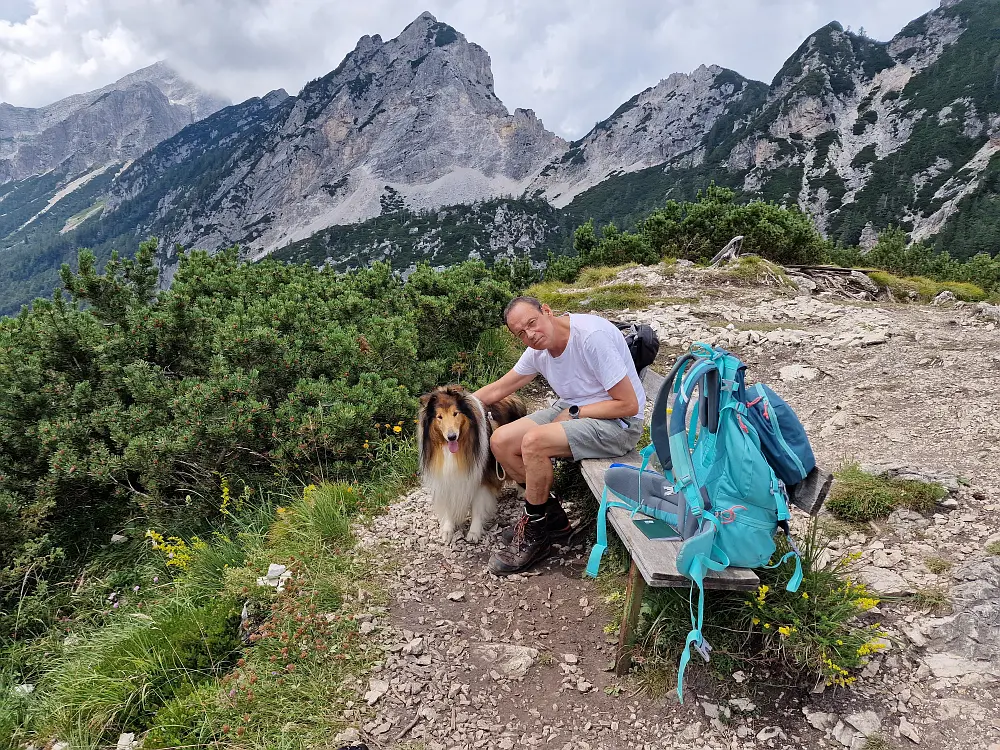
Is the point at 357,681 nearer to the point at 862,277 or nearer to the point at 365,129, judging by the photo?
the point at 862,277

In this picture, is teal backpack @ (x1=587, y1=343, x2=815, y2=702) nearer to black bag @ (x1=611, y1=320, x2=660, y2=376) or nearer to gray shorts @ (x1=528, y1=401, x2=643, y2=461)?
gray shorts @ (x1=528, y1=401, x2=643, y2=461)

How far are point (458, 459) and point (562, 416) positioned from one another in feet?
2.97

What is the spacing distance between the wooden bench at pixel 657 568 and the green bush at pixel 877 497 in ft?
Answer: 4.81

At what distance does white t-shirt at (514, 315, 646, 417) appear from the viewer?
12.5 feet

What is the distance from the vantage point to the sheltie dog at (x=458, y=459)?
4113mm

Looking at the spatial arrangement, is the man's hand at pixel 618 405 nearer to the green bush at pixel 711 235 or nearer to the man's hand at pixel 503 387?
the man's hand at pixel 503 387

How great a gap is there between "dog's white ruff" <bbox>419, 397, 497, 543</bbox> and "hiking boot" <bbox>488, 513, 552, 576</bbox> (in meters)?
0.45

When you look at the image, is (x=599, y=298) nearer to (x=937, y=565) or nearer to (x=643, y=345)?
(x=643, y=345)

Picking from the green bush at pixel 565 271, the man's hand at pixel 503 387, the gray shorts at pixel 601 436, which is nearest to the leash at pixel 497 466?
the man's hand at pixel 503 387

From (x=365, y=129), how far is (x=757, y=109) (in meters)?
127

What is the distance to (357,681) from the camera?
10.4 ft

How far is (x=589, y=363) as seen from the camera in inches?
155

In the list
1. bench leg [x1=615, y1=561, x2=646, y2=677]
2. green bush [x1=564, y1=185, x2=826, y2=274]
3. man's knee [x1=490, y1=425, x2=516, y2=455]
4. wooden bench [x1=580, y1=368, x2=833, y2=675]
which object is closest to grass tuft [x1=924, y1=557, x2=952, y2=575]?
wooden bench [x1=580, y1=368, x2=833, y2=675]

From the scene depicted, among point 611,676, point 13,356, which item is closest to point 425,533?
point 611,676
